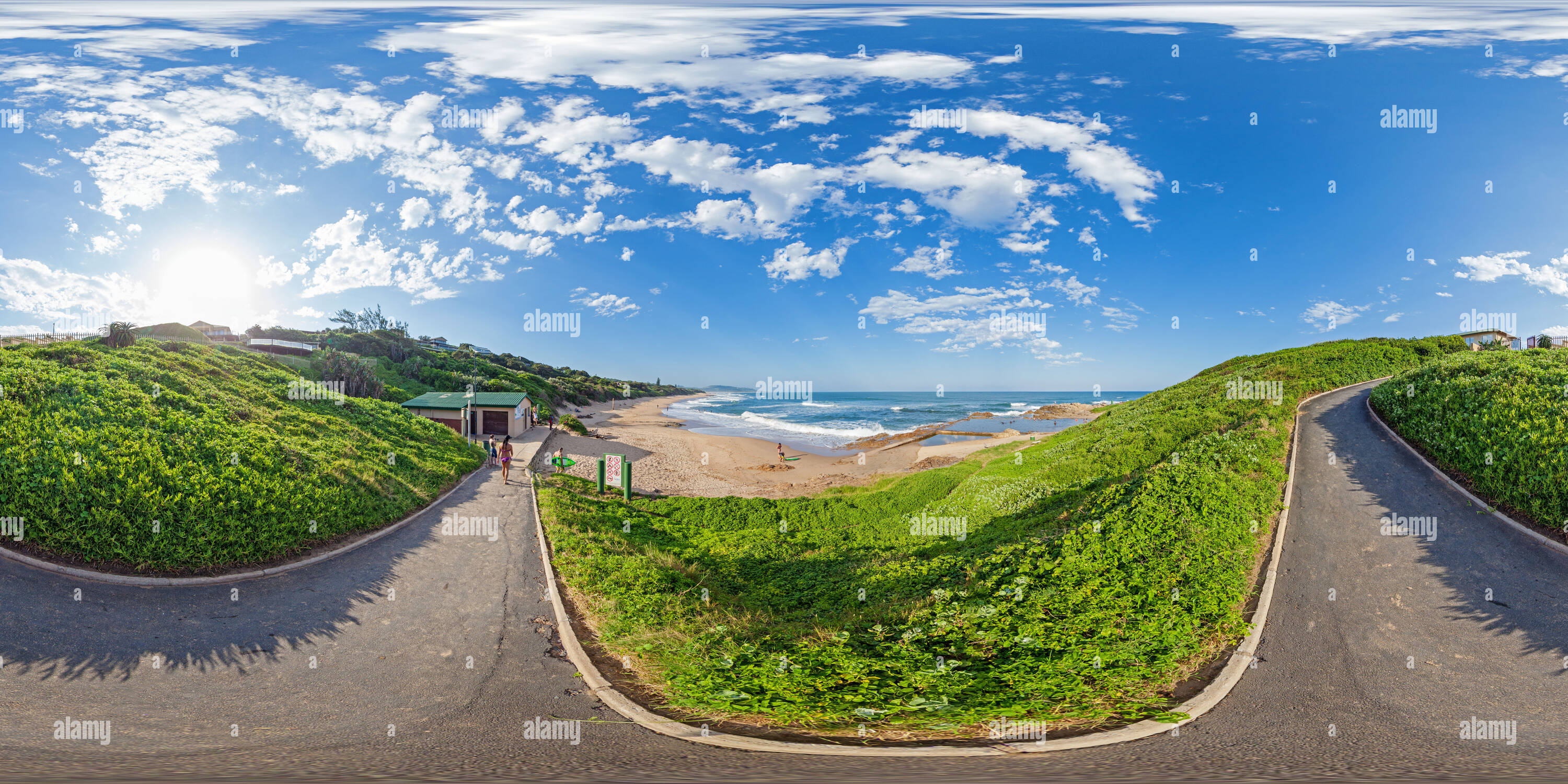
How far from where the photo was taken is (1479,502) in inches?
411

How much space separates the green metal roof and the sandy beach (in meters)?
3.44

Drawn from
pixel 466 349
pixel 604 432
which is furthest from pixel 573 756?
pixel 466 349

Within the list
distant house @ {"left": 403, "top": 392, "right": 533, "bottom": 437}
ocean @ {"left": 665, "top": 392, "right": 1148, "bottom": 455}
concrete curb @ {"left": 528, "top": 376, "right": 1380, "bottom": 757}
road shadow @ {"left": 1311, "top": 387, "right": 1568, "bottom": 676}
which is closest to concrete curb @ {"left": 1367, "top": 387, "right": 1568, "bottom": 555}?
Answer: road shadow @ {"left": 1311, "top": 387, "right": 1568, "bottom": 676}

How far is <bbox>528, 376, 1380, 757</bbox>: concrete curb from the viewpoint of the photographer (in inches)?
189

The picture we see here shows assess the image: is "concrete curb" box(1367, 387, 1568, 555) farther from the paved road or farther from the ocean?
the ocean

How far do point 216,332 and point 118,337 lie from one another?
65.0 meters

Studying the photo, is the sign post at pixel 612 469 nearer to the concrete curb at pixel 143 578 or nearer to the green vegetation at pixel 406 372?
the concrete curb at pixel 143 578

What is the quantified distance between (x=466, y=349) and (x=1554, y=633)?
121230 mm

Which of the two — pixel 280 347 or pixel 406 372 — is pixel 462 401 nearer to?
pixel 406 372

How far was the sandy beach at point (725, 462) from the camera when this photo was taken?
84.2 feet

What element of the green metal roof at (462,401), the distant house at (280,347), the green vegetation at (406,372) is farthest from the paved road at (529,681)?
the distant house at (280,347)

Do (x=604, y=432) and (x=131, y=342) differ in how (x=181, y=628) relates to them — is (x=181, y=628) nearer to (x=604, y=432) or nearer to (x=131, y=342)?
(x=131, y=342)

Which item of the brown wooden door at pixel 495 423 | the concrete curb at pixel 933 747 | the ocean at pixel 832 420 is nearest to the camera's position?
the concrete curb at pixel 933 747

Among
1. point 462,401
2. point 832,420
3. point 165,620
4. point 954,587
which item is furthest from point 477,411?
point 832,420
